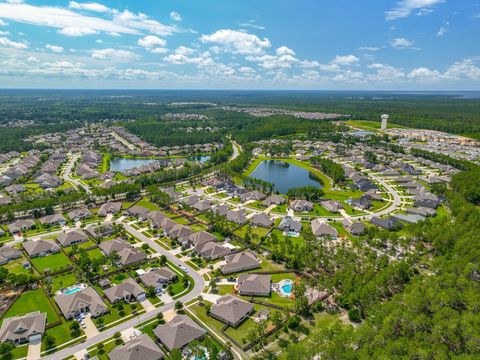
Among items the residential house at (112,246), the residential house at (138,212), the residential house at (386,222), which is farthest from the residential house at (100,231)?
the residential house at (386,222)

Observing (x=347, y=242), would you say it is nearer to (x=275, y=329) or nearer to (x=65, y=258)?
(x=275, y=329)

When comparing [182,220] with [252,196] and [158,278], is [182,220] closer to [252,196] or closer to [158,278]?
[252,196]

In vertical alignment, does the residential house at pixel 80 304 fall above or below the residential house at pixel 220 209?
below

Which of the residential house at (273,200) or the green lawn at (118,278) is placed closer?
the green lawn at (118,278)

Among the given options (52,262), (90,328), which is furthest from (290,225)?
(52,262)

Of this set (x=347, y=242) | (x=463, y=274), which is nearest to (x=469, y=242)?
(x=463, y=274)

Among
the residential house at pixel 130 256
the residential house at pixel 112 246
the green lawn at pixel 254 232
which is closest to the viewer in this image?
the residential house at pixel 130 256

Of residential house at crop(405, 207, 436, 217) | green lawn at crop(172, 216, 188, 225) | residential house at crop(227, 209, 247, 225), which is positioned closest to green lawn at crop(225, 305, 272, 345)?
residential house at crop(227, 209, 247, 225)

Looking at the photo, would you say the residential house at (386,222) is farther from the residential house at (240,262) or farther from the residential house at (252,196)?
the residential house at (240,262)
